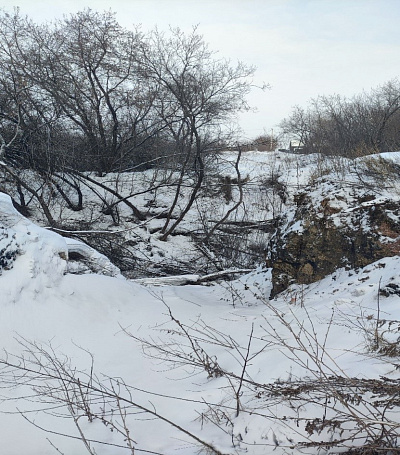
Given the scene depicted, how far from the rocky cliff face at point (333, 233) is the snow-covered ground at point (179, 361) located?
0.25 m

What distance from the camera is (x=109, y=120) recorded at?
51.1 ft

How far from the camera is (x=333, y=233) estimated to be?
5891mm

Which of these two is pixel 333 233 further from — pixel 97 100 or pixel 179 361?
pixel 97 100

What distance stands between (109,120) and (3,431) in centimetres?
1380

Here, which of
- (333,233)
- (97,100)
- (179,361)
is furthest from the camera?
(97,100)

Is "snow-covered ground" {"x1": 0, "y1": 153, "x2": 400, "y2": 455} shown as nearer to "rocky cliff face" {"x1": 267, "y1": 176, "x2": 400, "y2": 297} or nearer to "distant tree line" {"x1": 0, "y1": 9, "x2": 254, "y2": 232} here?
"rocky cliff face" {"x1": 267, "y1": 176, "x2": 400, "y2": 297}

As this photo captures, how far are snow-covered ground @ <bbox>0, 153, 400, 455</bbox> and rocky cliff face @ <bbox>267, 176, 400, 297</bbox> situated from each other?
9.9 inches

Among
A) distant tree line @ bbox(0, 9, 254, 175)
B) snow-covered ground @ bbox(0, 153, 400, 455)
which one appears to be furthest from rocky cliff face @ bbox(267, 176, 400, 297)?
distant tree line @ bbox(0, 9, 254, 175)

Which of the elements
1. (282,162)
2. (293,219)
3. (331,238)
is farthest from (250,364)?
(282,162)

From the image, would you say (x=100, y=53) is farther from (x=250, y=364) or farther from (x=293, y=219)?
(x=250, y=364)

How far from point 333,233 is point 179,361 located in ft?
10.5

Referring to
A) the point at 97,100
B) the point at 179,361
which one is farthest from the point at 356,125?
the point at 179,361

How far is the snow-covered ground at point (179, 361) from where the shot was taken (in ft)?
8.21

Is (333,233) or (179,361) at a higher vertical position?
(333,233)
